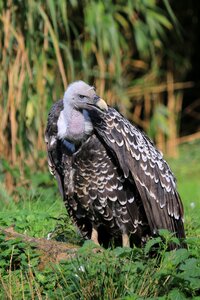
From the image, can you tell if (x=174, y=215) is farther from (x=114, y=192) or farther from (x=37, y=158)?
(x=37, y=158)

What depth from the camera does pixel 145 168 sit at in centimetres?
620

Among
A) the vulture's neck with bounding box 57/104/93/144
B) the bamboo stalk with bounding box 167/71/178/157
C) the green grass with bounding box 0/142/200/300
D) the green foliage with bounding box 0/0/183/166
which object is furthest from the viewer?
the bamboo stalk with bounding box 167/71/178/157

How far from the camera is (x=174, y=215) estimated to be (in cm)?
629

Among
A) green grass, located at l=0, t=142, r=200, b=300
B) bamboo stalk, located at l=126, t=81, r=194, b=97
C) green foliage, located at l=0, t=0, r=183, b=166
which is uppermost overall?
bamboo stalk, located at l=126, t=81, r=194, b=97

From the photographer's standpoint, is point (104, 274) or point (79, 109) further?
point (79, 109)

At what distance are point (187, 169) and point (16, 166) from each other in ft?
15.4

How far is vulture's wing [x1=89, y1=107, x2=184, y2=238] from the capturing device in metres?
6.02

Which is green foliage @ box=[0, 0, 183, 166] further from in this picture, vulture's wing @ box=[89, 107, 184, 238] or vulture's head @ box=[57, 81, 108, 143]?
vulture's wing @ box=[89, 107, 184, 238]

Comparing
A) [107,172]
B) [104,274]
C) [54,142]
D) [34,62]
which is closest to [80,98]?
[54,142]

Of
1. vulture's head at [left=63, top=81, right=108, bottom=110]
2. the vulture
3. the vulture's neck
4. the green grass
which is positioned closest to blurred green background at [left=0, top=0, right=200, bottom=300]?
the green grass

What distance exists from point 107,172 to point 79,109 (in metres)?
0.50

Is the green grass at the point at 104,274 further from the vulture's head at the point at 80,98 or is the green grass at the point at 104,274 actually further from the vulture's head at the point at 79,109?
the vulture's head at the point at 80,98

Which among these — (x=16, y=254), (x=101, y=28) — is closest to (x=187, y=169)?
(x=101, y=28)

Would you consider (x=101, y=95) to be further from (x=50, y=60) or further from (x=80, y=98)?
(x=80, y=98)
